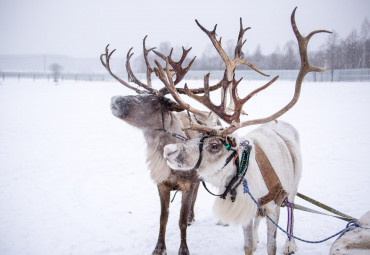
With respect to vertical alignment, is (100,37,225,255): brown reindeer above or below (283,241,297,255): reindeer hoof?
above

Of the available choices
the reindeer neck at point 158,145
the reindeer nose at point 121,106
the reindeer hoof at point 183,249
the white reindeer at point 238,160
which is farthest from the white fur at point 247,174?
the reindeer nose at point 121,106

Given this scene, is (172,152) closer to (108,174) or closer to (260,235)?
(260,235)

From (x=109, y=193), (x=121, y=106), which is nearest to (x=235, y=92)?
(x=121, y=106)

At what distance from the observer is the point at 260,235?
376 cm

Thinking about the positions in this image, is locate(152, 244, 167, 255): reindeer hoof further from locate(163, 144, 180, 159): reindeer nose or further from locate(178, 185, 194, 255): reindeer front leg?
locate(163, 144, 180, 159): reindeer nose

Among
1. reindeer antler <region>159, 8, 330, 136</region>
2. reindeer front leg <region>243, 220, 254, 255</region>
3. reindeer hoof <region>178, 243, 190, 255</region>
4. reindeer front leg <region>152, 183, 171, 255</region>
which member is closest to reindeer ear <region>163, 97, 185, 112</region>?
reindeer antler <region>159, 8, 330, 136</region>

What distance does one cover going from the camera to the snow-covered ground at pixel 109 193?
3572mm

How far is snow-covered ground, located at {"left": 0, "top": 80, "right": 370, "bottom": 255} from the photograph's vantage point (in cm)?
357

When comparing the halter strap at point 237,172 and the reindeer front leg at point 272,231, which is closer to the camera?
the halter strap at point 237,172

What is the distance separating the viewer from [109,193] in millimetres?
5031

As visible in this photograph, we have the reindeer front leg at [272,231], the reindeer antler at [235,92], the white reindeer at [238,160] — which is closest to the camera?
the reindeer antler at [235,92]

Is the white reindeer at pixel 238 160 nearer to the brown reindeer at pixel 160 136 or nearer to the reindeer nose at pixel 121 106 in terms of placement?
the brown reindeer at pixel 160 136

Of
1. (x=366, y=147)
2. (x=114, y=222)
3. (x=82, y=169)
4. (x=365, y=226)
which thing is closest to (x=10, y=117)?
(x=82, y=169)

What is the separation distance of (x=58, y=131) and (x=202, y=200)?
740cm
